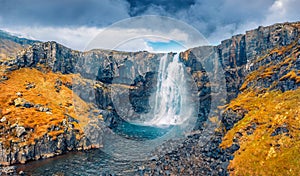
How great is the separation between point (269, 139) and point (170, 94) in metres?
117

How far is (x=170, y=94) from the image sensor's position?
165m

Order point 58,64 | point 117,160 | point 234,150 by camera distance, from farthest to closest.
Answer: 1. point 58,64
2. point 117,160
3. point 234,150

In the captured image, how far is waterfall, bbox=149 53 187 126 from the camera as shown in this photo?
14775 cm

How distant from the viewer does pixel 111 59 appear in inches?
7677

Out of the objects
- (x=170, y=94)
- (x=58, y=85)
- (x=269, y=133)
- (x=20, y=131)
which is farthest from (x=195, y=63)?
(x=20, y=131)

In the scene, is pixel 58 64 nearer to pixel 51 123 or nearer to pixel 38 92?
pixel 38 92

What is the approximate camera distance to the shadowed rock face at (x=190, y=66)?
106m

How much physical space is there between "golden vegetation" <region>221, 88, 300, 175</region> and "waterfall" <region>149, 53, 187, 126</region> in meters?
71.2

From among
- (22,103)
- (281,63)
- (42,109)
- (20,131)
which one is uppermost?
(281,63)

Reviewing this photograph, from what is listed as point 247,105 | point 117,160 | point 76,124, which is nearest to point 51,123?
point 76,124

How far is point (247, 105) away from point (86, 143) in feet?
183

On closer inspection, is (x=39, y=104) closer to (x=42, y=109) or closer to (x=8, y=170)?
(x=42, y=109)

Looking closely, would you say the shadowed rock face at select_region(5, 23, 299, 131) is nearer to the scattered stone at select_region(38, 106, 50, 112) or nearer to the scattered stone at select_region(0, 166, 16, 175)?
the scattered stone at select_region(38, 106, 50, 112)

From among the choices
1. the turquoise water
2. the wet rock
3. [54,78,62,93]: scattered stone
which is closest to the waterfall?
[54,78,62,93]: scattered stone
